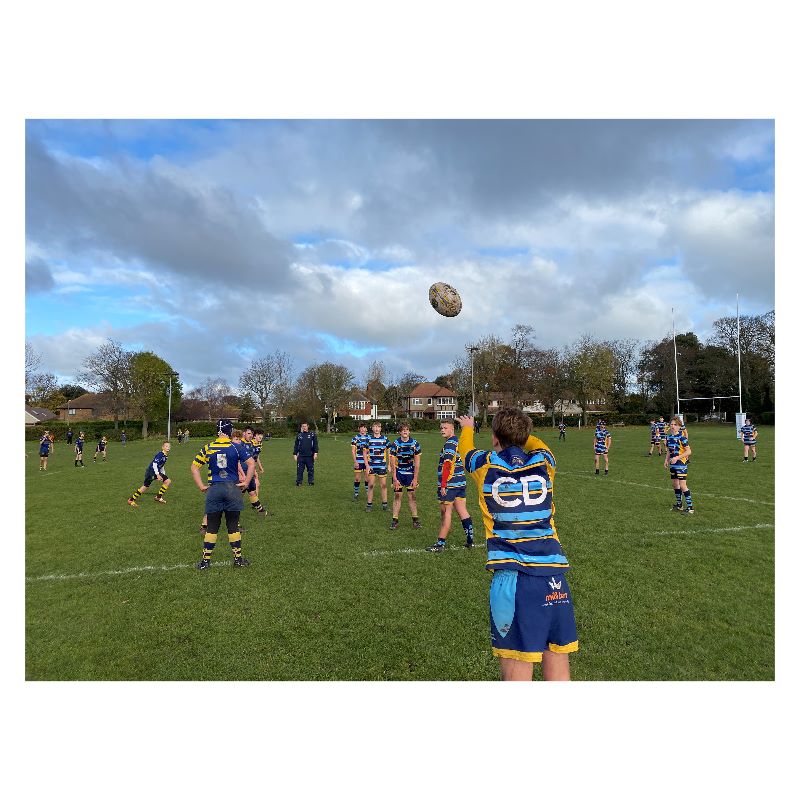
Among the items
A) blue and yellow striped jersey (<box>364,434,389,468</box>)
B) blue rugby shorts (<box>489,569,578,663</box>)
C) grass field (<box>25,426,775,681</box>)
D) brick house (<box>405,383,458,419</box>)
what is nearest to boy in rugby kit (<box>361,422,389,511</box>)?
blue and yellow striped jersey (<box>364,434,389,468</box>)

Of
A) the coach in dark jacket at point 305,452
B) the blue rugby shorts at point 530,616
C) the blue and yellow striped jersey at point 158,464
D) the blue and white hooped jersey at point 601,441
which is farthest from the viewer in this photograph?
the blue and white hooped jersey at point 601,441

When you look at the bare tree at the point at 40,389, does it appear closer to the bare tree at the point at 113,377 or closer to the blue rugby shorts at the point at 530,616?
the bare tree at the point at 113,377

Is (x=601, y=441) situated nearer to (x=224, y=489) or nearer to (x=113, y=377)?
(x=224, y=489)

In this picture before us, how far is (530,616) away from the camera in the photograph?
304 centimetres

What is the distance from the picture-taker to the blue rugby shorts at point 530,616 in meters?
3.02

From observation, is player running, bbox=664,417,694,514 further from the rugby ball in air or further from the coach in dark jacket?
the coach in dark jacket

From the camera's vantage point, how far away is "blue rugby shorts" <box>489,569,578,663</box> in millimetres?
3023

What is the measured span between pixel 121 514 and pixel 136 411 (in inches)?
2242

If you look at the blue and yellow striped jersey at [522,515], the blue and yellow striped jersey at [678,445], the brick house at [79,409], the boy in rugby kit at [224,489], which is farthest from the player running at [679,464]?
the brick house at [79,409]

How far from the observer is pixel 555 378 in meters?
63.0

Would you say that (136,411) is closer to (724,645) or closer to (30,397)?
(30,397)

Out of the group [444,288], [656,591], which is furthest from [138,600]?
[656,591]

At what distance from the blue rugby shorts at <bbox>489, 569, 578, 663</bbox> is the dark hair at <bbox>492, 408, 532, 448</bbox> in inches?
33.0

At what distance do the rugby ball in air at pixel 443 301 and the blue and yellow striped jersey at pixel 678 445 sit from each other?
6323 mm
